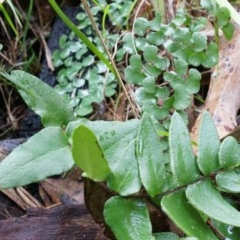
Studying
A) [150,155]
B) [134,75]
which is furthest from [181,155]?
[134,75]

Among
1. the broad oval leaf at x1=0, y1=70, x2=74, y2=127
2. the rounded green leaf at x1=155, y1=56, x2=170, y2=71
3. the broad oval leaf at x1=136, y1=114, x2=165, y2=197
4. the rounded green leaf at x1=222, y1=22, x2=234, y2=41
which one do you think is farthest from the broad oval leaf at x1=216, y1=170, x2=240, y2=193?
the rounded green leaf at x1=222, y1=22, x2=234, y2=41

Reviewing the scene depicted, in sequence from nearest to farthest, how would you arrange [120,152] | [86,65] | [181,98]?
[120,152], [181,98], [86,65]

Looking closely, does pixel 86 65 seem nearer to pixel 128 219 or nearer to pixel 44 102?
pixel 44 102

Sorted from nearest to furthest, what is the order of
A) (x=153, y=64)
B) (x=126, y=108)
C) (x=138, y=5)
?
(x=153, y=64) < (x=126, y=108) < (x=138, y=5)

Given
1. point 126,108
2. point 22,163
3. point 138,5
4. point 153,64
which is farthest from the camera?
point 138,5

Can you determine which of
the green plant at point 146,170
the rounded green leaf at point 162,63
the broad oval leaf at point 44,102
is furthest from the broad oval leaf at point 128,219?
the rounded green leaf at point 162,63

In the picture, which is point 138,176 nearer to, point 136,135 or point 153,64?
point 136,135

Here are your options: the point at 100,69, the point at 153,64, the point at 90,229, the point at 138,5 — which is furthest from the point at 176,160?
the point at 138,5
